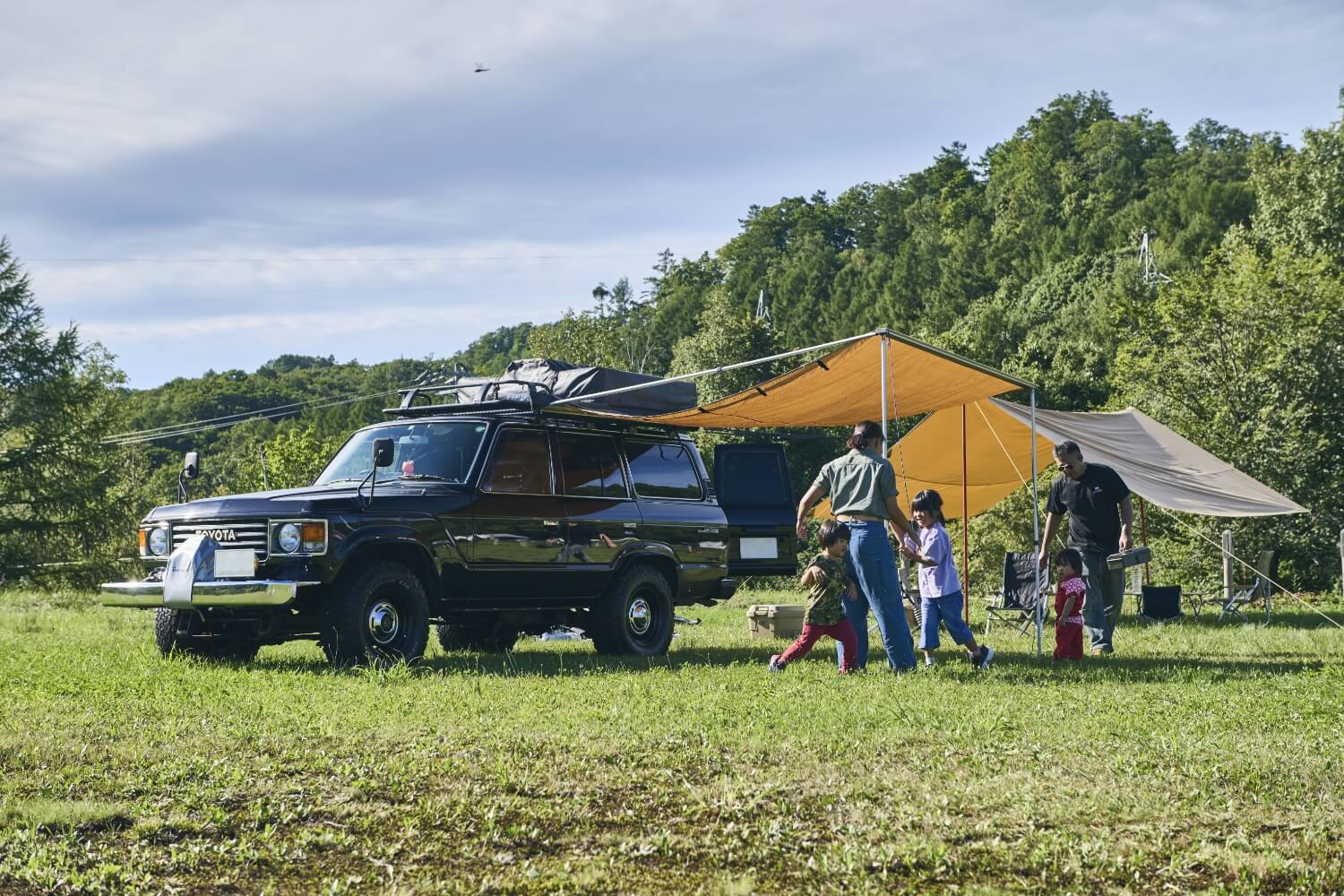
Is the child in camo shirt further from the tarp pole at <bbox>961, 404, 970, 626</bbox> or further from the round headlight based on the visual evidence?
the tarp pole at <bbox>961, 404, 970, 626</bbox>

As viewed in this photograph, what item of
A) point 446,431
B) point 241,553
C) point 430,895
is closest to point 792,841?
point 430,895

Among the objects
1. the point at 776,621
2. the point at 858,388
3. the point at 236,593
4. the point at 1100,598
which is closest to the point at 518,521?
the point at 236,593

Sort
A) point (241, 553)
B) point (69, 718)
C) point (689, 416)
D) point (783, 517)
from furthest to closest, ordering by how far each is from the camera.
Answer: point (783, 517), point (689, 416), point (241, 553), point (69, 718)

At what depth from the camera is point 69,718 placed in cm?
693

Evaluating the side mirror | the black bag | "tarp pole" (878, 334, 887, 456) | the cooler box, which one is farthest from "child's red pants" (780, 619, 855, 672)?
the black bag

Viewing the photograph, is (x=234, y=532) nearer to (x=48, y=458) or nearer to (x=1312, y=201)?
(x=48, y=458)

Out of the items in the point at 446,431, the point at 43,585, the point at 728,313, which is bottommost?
the point at 43,585

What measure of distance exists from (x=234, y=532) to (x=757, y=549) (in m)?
5.13

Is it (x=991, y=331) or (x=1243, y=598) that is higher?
(x=991, y=331)

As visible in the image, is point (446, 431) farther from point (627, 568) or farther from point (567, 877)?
point (567, 877)

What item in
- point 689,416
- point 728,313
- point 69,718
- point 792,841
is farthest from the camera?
point 728,313

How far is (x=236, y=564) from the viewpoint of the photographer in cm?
891

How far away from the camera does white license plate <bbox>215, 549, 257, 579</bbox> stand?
884cm

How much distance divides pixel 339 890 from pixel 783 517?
8831 mm
